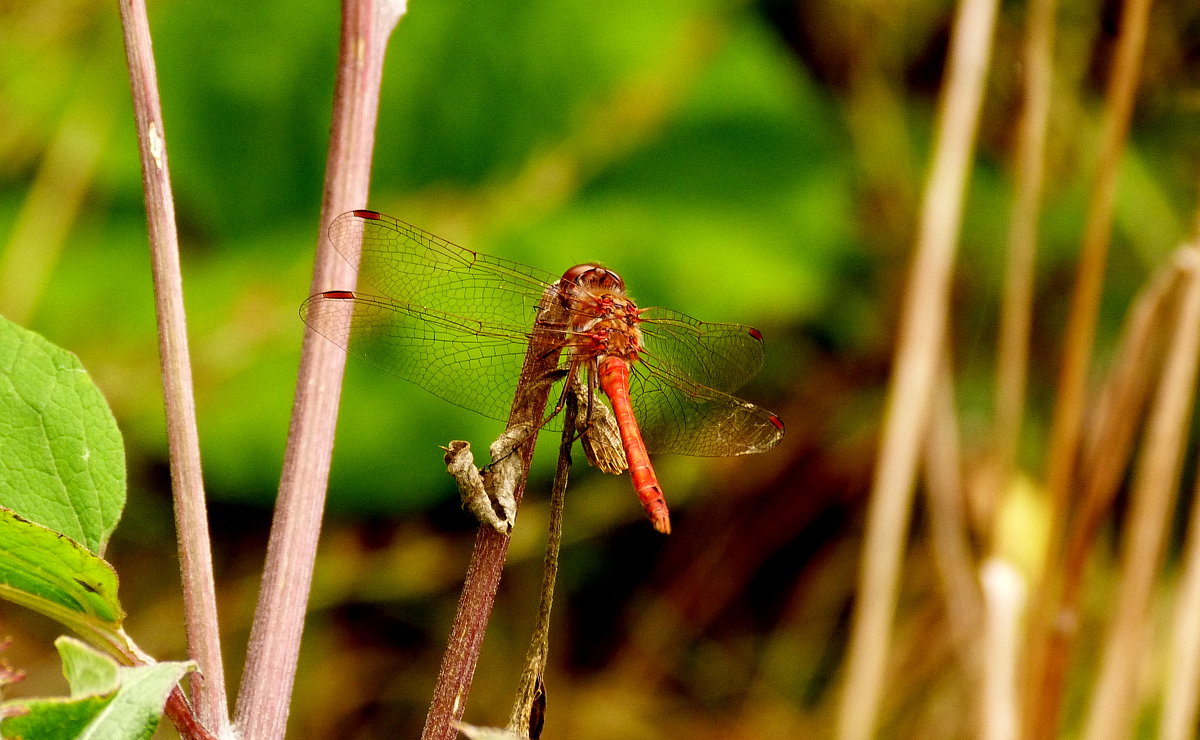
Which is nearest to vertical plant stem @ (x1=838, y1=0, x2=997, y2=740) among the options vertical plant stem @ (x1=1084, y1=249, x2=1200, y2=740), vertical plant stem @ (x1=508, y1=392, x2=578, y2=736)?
vertical plant stem @ (x1=1084, y1=249, x2=1200, y2=740)

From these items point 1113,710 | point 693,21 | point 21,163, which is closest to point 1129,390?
point 1113,710

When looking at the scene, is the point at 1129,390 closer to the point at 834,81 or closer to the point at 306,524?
the point at 306,524

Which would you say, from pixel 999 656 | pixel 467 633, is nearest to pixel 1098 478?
pixel 999 656

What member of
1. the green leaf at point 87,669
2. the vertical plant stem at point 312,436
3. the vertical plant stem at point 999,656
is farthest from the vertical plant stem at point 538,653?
the vertical plant stem at point 999,656

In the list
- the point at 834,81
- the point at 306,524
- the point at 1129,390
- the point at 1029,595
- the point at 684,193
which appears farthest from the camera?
the point at 834,81

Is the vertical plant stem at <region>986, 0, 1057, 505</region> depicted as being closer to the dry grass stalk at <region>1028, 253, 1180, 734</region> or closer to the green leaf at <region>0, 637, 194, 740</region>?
the dry grass stalk at <region>1028, 253, 1180, 734</region>

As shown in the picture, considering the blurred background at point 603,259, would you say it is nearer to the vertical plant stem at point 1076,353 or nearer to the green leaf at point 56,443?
the vertical plant stem at point 1076,353
